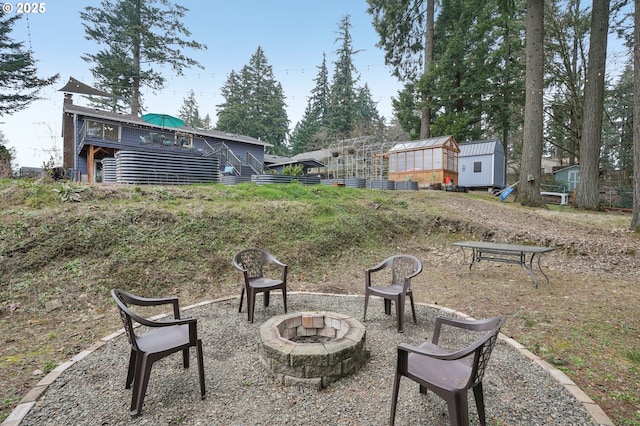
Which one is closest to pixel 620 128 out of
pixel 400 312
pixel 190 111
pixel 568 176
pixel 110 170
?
pixel 568 176

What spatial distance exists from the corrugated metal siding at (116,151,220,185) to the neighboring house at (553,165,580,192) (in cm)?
2133

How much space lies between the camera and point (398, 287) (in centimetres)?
360

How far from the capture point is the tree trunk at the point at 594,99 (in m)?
9.25

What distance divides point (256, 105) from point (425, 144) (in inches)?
872

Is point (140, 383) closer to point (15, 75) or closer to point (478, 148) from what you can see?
point (478, 148)

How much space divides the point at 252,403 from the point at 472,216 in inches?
308

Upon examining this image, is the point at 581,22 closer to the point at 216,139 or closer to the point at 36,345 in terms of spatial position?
the point at 216,139

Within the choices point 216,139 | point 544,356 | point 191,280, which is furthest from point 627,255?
point 216,139

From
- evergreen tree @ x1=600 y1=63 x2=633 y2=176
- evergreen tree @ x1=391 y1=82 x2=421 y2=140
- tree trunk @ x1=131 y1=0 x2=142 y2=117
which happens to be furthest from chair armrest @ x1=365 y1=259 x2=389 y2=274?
tree trunk @ x1=131 y1=0 x2=142 y2=117

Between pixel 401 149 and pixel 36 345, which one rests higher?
pixel 401 149

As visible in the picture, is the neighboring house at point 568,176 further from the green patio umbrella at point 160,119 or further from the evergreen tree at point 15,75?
the evergreen tree at point 15,75

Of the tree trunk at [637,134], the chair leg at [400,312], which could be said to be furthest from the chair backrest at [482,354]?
the tree trunk at [637,134]

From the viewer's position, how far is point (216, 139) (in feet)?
62.3

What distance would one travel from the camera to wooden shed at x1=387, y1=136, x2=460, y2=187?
15.1 m
